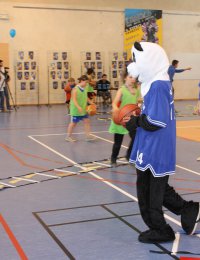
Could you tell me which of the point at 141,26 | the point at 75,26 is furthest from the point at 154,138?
the point at 141,26

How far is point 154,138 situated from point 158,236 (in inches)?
36.6

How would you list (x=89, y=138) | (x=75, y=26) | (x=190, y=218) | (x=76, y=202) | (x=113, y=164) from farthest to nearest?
(x=75, y=26)
(x=89, y=138)
(x=113, y=164)
(x=76, y=202)
(x=190, y=218)

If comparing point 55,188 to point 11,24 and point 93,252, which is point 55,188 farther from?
point 11,24

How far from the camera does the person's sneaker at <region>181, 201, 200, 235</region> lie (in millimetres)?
4434

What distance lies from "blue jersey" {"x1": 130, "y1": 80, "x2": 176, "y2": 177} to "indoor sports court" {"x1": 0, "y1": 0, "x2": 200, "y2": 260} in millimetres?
763

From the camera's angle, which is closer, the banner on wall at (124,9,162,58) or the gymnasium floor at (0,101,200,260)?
the gymnasium floor at (0,101,200,260)

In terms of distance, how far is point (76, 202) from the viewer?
562cm

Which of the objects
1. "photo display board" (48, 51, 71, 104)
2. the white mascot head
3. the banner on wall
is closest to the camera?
the white mascot head

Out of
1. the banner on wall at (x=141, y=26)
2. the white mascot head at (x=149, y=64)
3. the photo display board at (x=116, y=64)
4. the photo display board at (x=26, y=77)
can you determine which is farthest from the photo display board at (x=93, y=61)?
the white mascot head at (x=149, y=64)

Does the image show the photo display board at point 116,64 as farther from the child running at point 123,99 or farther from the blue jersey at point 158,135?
the blue jersey at point 158,135

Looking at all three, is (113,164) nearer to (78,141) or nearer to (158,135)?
(78,141)

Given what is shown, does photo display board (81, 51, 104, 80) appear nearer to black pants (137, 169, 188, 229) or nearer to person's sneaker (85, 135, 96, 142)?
person's sneaker (85, 135, 96, 142)

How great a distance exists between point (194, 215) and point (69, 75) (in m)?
18.7

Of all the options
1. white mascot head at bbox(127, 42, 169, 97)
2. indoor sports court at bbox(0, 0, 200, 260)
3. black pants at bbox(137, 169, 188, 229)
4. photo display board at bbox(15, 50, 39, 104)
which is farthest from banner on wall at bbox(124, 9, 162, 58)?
black pants at bbox(137, 169, 188, 229)
